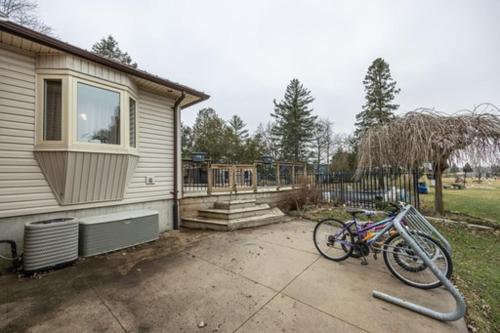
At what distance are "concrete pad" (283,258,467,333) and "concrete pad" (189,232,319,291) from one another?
0.75ft

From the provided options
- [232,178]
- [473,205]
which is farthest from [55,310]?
[473,205]

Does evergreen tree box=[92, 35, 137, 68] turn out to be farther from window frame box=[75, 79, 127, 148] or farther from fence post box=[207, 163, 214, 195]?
fence post box=[207, 163, 214, 195]

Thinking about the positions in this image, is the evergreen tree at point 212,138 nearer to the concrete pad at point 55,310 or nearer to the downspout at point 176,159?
the downspout at point 176,159

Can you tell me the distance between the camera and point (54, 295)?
2.39 metres

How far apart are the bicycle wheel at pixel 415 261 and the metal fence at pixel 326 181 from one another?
3.60 meters

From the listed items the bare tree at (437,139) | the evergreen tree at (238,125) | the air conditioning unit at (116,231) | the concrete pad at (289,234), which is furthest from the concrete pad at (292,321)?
the evergreen tree at (238,125)

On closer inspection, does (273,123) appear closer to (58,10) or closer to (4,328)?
(58,10)

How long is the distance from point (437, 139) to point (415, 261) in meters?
4.30

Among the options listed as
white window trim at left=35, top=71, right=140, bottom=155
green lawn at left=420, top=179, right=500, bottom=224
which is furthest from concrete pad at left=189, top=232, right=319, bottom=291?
green lawn at left=420, top=179, right=500, bottom=224

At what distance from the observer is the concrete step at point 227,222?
17.0ft

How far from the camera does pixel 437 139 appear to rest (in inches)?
204

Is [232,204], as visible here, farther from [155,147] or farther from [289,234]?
[155,147]

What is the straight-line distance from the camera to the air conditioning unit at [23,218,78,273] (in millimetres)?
2881

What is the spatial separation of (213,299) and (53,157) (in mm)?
3751
